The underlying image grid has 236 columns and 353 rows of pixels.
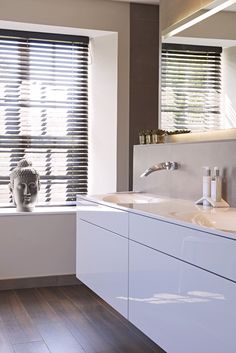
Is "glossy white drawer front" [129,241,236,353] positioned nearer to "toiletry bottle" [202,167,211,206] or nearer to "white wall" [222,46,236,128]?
"toiletry bottle" [202,167,211,206]

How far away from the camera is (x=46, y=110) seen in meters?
4.07

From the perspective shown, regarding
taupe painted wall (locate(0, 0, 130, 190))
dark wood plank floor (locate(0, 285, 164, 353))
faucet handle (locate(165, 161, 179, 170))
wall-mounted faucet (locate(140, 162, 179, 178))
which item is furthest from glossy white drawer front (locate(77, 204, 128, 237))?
taupe painted wall (locate(0, 0, 130, 190))

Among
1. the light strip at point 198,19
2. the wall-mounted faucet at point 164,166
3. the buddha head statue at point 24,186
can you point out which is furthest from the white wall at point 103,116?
the wall-mounted faucet at point 164,166

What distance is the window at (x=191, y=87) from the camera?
2.72 meters

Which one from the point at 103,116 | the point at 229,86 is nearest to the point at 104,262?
the point at 229,86

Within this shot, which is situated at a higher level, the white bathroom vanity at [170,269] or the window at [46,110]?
the window at [46,110]

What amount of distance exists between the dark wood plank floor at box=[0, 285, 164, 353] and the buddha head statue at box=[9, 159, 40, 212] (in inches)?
25.4

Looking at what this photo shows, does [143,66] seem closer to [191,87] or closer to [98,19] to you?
[98,19]

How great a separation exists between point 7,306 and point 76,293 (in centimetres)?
55

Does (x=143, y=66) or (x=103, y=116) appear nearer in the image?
(x=143, y=66)

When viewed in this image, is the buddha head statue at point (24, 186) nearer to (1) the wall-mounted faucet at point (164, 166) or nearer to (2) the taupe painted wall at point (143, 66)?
(2) the taupe painted wall at point (143, 66)

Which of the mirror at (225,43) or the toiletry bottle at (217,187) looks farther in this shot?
the mirror at (225,43)

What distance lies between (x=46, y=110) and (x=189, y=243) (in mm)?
2618

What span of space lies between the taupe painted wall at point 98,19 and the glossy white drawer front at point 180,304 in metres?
1.72
